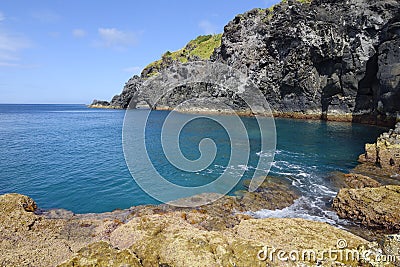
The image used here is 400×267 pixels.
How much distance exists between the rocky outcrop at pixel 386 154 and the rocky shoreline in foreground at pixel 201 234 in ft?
35.5

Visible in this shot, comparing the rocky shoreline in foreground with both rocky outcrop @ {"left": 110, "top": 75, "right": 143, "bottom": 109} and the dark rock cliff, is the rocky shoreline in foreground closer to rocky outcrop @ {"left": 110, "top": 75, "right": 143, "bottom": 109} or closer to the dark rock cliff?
the dark rock cliff

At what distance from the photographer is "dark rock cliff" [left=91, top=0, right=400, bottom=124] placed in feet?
143

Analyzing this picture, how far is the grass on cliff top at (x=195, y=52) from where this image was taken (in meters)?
123

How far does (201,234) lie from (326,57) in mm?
63054

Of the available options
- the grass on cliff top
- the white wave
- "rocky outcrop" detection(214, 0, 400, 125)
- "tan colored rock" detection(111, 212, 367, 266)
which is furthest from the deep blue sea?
the grass on cliff top

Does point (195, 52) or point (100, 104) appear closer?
point (195, 52)

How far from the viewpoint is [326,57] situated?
58750 mm

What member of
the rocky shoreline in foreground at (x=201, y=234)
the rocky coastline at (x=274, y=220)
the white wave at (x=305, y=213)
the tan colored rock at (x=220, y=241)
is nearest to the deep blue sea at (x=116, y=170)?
the white wave at (x=305, y=213)

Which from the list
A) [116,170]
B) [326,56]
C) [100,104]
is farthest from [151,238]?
[100,104]

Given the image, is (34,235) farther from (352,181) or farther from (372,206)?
(352,181)

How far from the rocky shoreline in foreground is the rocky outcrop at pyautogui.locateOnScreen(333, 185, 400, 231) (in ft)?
0.14

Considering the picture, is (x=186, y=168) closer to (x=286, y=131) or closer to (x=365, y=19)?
(x=286, y=131)

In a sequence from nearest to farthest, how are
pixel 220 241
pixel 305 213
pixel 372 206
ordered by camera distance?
pixel 220 241, pixel 372 206, pixel 305 213

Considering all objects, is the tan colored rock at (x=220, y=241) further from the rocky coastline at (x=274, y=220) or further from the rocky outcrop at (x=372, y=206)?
the rocky outcrop at (x=372, y=206)
